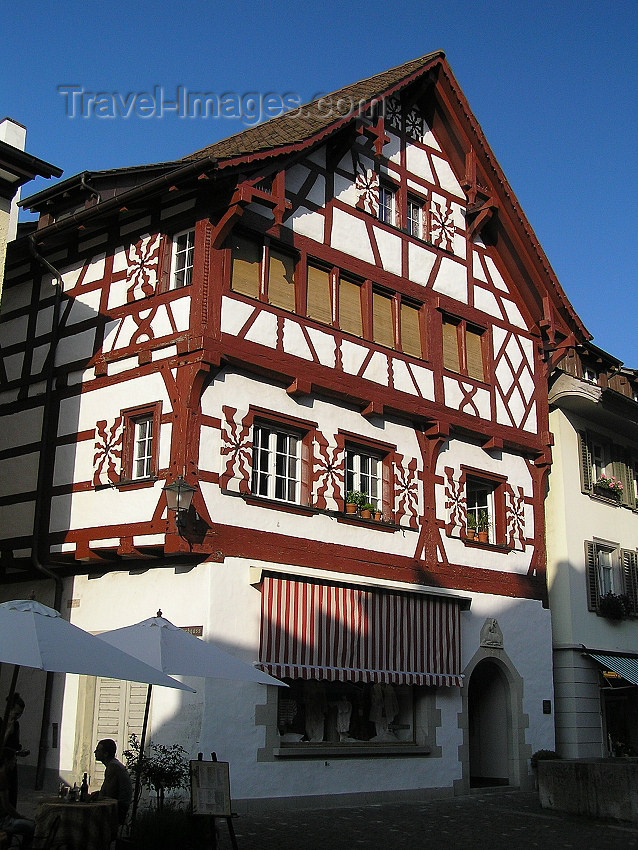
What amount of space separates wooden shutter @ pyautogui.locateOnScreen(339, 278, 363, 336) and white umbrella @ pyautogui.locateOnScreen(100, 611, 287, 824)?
793 cm

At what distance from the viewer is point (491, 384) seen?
20797 millimetres

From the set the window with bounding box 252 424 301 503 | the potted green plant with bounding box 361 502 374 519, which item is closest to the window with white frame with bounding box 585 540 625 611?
the potted green plant with bounding box 361 502 374 519

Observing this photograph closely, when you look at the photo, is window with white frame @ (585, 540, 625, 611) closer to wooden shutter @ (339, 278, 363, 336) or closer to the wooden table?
wooden shutter @ (339, 278, 363, 336)

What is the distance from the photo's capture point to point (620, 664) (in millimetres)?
21938

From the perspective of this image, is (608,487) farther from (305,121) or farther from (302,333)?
(305,121)

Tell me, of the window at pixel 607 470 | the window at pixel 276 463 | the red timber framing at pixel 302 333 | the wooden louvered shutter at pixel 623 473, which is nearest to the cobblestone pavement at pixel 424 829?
the red timber framing at pixel 302 333

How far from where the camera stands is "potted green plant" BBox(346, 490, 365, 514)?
17.1m

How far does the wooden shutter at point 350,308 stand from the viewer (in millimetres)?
18109

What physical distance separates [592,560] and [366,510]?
7.54 metres

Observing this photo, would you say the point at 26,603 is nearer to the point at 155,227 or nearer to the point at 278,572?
the point at 278,572

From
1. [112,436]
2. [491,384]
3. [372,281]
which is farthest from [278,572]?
[491,384]

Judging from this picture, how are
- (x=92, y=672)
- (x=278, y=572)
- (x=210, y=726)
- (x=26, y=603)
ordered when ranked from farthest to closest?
(x=278, y=572) < (x=210, y=726) < (x=26, y=603) < (x=92, y=672)

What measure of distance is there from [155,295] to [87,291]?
1880mm

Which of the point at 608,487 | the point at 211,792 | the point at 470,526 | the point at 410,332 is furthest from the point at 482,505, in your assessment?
the point at 211,792
